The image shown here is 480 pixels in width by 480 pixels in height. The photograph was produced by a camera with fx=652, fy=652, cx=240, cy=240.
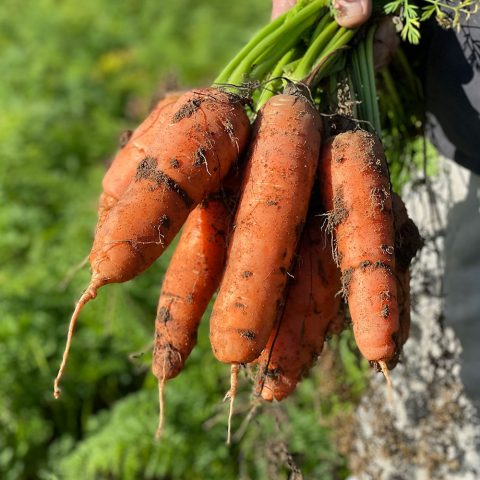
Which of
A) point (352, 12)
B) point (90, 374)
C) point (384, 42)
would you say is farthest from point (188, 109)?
point (90, 374)

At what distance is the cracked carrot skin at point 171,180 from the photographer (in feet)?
4.00

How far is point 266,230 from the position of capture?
1.25 meters

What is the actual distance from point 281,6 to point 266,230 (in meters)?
0.64

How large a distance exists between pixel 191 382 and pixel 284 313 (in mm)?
1204

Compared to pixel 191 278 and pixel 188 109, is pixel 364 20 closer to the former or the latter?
pixel 188 109

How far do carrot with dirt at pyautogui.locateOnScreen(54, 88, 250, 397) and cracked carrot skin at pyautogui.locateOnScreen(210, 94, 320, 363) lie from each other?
0.23 ft

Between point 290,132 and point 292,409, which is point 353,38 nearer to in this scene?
point 290,132

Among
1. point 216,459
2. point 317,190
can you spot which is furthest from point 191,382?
point 317,190

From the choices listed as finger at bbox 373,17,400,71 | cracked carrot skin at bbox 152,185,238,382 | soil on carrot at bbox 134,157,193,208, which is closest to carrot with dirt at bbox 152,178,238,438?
cracked carrot skin at bbox 152,185,238,382

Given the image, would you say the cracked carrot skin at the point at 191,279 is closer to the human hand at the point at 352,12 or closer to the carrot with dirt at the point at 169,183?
the carrot with dirt at the point at 169,183

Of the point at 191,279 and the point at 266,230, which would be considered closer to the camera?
the point at 266,230

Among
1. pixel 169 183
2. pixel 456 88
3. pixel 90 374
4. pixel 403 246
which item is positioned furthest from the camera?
pixel 90 374

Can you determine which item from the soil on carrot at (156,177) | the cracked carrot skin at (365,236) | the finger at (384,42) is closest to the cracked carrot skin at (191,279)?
the soil on carrot at (156,177)

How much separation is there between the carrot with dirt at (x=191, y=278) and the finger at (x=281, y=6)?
491mm
